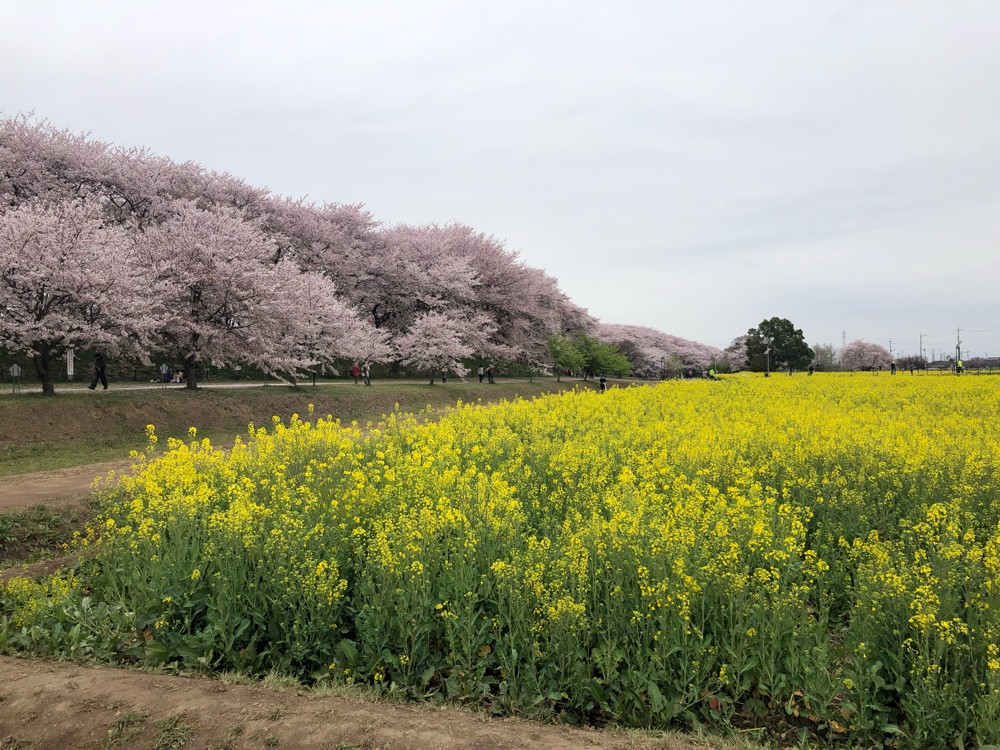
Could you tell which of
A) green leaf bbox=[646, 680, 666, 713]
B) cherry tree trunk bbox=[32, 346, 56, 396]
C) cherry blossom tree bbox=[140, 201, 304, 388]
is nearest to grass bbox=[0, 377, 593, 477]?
cherry tree trunk bbox=[32, 346, 56, 396]

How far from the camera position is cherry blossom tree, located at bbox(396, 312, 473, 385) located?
118ft

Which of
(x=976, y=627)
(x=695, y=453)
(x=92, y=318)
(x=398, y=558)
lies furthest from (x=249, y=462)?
(x=92, y=318)

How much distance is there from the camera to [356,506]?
6.36 m

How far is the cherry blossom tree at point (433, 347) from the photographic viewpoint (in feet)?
118

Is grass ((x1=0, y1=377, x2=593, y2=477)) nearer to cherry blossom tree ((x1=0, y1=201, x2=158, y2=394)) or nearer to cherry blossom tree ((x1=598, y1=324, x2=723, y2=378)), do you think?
cherry blossom tree ((x1=0, y1=201, x2=158, y2=394))

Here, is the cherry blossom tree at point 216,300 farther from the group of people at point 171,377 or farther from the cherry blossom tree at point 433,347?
the cherry blossom tree at point 433,347

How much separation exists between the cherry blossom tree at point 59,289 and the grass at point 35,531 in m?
10.6

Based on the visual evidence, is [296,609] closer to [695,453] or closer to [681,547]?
[681,547]

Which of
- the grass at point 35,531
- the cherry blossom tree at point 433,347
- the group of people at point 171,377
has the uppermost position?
the cherry blossom tree at point 433,347

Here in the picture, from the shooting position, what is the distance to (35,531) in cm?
876

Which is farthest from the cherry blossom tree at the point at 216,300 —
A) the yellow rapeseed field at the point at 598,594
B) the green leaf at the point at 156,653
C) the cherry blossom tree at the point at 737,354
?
the cherry blossom tree at the point at 737,354

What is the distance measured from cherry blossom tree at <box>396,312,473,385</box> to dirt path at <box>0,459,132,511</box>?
2335cm

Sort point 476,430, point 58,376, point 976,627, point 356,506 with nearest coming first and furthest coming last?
point 976,627 < point 356,506 < point 476,430 < point 58,376

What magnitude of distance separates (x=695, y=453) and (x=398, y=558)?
468 centimetres
